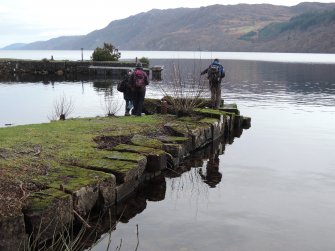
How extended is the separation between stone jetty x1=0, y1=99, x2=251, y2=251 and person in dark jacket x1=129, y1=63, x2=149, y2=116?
53.1 inches

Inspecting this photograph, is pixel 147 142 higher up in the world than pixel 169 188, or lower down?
higher up

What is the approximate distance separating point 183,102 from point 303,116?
1024 centimetres

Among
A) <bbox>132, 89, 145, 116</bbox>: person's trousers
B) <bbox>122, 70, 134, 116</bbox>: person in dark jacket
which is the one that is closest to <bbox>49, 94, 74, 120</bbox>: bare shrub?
<bbox>122, 70, 134, 116</bbox>: person in dark jacket

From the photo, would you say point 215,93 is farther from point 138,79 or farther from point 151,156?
point 151,156

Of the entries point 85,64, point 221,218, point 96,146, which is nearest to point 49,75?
point 85,64

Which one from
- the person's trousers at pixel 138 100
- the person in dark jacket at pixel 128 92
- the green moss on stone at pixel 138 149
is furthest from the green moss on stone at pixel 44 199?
the person in dark jacket at pixel 128 92

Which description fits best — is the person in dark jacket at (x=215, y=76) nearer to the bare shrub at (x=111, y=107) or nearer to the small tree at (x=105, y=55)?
the bare shrub at (x=111, y=107)

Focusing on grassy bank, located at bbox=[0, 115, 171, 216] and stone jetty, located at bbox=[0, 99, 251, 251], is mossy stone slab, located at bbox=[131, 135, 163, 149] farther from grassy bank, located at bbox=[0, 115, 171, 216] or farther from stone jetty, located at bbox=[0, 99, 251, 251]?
grassy bank, located at bbox=[0, 115, 171, 216]

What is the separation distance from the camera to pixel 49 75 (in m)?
58.8

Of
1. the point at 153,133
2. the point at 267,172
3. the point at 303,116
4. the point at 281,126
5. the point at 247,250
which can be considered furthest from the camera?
the point at 303,116

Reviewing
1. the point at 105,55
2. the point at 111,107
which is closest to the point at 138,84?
the point at 111,107

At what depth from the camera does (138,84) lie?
1850cm

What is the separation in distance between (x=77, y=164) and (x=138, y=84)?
8.53 m

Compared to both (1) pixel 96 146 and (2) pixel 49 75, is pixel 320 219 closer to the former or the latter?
(1) pixel 96 146
